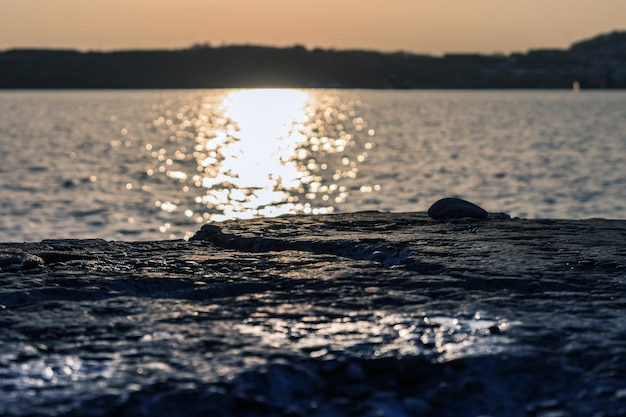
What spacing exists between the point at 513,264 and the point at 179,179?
94.8 ft

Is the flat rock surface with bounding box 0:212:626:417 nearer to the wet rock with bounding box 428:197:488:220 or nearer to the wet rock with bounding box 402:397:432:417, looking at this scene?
the wet rock with bounding box 402:397:432:417

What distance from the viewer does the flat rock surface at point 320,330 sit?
301cm

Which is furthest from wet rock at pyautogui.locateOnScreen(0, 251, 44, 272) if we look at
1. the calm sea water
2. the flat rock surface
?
the calm sea water

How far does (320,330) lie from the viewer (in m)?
3.64

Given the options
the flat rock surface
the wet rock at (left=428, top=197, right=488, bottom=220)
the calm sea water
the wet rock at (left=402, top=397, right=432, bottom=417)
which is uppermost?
the wet rock at (left=428, top=197, right=488, bottom=220)

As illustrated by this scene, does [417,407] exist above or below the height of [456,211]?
below

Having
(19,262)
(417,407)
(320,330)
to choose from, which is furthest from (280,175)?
(417,407)

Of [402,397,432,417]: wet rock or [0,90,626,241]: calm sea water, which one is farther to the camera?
[0,90,626,241]: calm sea water

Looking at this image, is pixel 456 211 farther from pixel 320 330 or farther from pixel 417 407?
pixel 417 407

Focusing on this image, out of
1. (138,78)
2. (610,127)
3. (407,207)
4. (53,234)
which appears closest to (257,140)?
(610,127)

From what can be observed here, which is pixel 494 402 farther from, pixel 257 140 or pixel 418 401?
pixel 257 140

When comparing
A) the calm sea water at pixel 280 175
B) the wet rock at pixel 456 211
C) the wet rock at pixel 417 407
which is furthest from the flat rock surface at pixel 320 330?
the calm sea water at pixel 280 175

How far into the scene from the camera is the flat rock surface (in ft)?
9.87

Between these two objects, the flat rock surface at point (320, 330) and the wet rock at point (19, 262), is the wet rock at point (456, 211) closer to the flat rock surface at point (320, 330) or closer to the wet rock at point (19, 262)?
the flat rock surface at point (320, 330)
